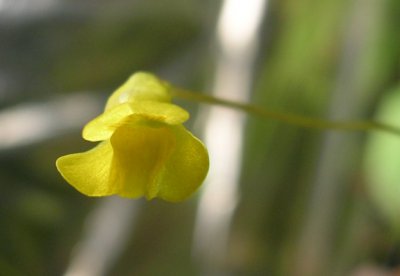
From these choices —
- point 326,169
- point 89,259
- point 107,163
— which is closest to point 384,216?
point 326,169

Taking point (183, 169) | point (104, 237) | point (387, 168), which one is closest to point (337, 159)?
point (387, 168)

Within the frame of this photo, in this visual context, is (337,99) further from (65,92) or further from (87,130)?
(87,130)

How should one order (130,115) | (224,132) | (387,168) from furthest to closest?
(224,132) → (387,168) → (130,115)

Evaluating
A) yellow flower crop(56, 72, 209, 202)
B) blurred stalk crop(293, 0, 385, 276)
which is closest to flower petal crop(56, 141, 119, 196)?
yellow flower crop(56, 72, 209, 202)

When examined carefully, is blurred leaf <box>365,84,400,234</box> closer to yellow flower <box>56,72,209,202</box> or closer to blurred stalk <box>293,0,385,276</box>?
blurred stalk <box>293,0,385,276</box>

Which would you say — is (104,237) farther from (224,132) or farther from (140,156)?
(140,156)

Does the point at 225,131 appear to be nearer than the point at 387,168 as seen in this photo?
No
